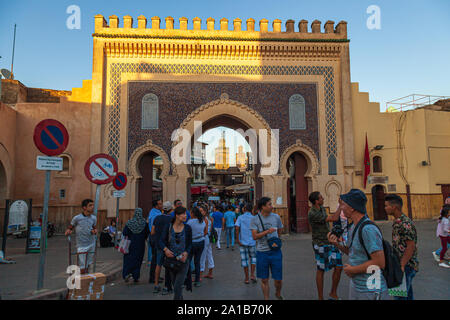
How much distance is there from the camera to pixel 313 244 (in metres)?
5.11

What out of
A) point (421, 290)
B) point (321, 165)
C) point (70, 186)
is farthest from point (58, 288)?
point (321, 165)

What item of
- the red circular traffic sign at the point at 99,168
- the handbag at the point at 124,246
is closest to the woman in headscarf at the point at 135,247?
the handbag at the point at 124,246

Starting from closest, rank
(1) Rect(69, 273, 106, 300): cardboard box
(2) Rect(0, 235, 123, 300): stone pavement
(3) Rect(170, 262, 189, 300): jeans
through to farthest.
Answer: (1) Rect(69, 273, 106, 300): cardboard box
(3) Rect(170, 262, 189, 300): jeans
(2) Rect(0, 235, 123, 300): stone pavement

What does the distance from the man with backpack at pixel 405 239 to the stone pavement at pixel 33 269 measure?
5.40 meters

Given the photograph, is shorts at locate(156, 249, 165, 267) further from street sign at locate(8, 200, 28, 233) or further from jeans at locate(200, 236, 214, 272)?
street sign at locate(8, 200, 28, 233)

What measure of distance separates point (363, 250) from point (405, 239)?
1289 millimetres

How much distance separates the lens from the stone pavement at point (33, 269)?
17.7ft

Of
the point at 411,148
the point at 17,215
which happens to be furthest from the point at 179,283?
the point at 411,148

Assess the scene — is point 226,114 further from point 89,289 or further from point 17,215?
point 89,289

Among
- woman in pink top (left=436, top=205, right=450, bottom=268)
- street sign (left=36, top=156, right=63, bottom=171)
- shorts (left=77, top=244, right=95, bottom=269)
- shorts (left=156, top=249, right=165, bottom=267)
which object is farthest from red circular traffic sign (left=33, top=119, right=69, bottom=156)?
woman in pink top (left=436, top=205, right=450, bottom=268)

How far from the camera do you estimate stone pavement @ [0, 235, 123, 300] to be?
5398mm

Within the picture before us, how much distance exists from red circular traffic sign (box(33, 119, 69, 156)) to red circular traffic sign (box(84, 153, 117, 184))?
0.96 metres

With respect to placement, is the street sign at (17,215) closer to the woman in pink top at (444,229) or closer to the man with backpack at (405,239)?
the man with backpack at (405,239)
